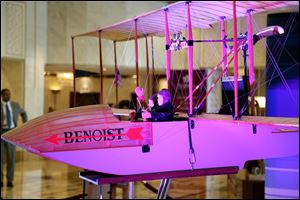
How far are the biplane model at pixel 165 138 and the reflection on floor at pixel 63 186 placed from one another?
5406 millimetres

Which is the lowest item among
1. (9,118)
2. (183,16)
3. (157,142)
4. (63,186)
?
(63,186)

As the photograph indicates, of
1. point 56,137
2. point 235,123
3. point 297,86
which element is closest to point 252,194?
point 297,86

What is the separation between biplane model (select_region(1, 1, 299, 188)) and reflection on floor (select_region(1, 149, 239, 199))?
541cm

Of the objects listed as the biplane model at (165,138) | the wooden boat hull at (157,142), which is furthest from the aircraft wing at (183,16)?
the wooden boat hull at (157,142)

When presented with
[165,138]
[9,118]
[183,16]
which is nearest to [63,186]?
[9,118]

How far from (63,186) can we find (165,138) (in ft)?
24.9

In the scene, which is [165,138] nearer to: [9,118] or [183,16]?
[183,16]

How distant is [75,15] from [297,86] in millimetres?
9033

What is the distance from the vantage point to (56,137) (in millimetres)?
3725

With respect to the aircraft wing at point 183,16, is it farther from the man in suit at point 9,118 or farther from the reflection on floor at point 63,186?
the man in suit at point 9,118

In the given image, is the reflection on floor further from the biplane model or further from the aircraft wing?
the biplane model

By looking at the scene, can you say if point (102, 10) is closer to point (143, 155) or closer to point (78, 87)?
point (78, 87)

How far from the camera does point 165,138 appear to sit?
4086mm

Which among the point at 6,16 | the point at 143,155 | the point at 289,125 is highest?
the point at 6,16
